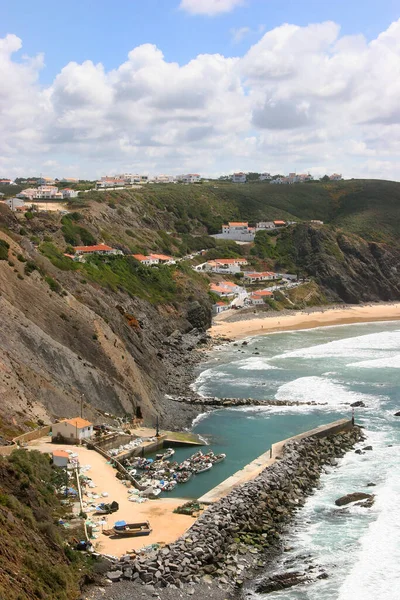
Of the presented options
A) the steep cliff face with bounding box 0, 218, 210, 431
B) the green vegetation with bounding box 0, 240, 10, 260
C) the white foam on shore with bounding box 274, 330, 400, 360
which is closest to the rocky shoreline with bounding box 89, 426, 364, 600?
the steep cliff face with bounding box 0, 218, 210, 431

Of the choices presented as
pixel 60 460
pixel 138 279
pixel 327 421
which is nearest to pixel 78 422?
pixel 60 460

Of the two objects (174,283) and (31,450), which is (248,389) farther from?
(174,283)

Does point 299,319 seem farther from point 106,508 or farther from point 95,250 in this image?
point 106,508

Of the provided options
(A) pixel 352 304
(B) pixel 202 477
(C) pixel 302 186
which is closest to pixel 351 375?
(B) pixel 202 477

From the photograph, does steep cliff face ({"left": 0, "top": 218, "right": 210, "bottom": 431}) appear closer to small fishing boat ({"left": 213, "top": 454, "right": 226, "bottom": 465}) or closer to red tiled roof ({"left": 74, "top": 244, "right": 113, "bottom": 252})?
small fishing boat ({"left": 213, "top": 454, "right": 226, "bottom": 465})

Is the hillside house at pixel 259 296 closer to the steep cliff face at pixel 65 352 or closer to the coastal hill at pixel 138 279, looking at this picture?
the coastal hill at pixel 138 279

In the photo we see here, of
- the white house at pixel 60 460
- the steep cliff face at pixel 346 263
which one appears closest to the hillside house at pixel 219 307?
the steep cliff face at pixel 346 263
